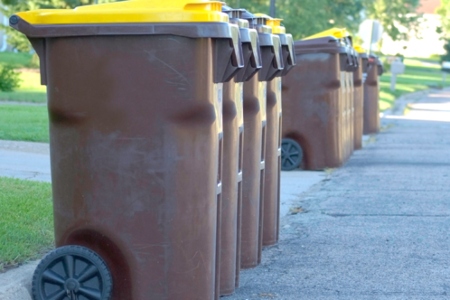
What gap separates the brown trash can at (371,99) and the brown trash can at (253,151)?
42.1ft

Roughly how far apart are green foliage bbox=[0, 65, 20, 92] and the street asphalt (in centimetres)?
998

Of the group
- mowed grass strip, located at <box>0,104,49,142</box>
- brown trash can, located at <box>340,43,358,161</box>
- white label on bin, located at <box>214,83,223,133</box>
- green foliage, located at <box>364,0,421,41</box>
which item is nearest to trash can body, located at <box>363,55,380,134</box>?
brown trash can, located at <box>340,43,358,161</box>

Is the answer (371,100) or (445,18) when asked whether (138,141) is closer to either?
(371,100)

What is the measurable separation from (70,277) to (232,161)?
122 centimetres

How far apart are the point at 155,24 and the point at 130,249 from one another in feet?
3.66

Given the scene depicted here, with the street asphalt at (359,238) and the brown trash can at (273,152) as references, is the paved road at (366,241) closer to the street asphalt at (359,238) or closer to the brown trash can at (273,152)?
the street asphalt at (359,238)

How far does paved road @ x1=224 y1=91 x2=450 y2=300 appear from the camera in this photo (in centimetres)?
620

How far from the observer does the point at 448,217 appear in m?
8.99

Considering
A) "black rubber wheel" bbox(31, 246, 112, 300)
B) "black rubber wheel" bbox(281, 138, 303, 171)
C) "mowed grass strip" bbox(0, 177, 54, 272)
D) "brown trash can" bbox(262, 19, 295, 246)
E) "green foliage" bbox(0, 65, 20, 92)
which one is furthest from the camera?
"green foliage" bbox(0, 65, 20, 92)

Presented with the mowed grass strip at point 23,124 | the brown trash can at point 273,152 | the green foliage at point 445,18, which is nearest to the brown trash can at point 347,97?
the mowed grass strip at point 23,124

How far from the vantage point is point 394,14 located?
55.9m

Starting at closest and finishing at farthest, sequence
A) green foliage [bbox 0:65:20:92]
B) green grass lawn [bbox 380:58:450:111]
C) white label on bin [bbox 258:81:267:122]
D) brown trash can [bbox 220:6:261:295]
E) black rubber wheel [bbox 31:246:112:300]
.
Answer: black rubber wheel [bbox 31:246:112:300], brown trash can [bbox 220:6:261:295], white label on bin [bbox 258:81:267:122], green foliage [bbox 0:65:20:92], green grass lawn [bbox 380:58:450:111]

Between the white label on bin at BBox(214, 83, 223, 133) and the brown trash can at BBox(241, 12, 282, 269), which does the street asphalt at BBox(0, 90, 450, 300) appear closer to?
the brown trash can at BBox(241, 12, 282, 269)

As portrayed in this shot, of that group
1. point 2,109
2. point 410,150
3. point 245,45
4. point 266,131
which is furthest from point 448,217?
point 2,109
